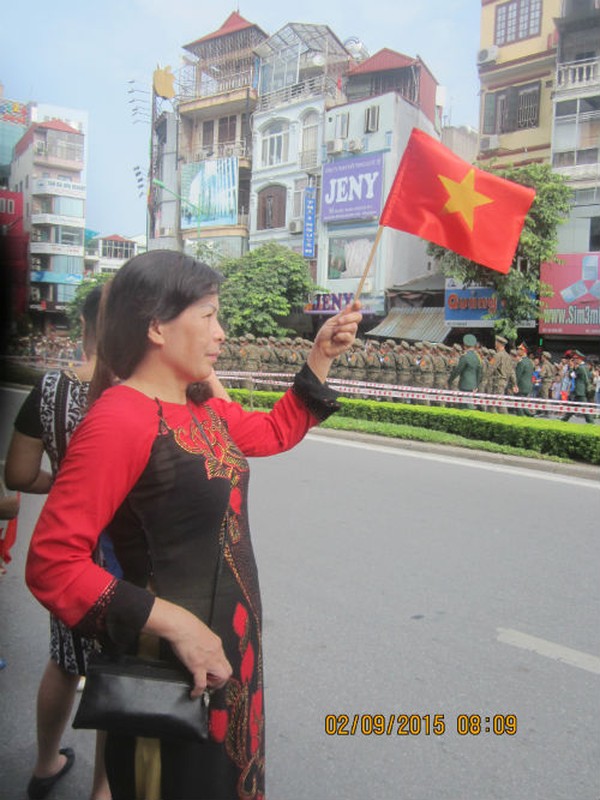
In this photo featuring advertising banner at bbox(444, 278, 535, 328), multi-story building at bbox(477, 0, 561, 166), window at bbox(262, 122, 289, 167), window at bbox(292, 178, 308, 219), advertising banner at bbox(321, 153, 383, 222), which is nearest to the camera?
advertising banner at bbox(444, 278, 535, 328)

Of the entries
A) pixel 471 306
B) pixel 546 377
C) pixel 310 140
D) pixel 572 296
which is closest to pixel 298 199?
pixel 310 140

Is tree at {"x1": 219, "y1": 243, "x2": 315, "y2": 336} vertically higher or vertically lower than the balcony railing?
lower

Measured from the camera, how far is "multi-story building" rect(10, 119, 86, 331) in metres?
1.29

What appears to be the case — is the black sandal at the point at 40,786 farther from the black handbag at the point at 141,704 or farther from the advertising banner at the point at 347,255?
the advertising banner at the point at 347,255

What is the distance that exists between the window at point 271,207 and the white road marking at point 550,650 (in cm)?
2608

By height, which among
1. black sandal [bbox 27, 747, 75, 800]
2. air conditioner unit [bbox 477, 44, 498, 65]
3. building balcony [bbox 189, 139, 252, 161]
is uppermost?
air conditioner unit [bbox 477, 44, 498, 65]

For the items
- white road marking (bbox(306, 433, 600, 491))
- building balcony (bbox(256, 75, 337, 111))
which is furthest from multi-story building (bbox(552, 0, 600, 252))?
white road marking (bbox(306, 433, 600, 491))

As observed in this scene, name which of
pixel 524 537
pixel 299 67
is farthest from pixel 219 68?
pixel 524 537

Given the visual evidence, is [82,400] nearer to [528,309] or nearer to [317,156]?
[528,309]

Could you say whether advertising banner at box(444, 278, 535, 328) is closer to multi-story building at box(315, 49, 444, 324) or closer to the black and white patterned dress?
multi-story building at box(315, 49, 444, 324)

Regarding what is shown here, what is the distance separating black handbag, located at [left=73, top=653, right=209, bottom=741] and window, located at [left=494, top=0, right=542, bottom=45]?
24306 mm

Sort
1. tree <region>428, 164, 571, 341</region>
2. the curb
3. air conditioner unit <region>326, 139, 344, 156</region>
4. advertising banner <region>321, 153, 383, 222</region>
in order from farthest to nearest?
air conditioner unit <region>326, 139, 344, 156</region> → advertising banner <region>321, 153, 383, 222</region> → tree <region>428, 164, 571, 341</region> → the curb

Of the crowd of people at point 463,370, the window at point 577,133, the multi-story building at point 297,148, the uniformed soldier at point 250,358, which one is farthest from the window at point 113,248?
the multi-story building at point 297,148

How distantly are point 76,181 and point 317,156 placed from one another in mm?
26585
